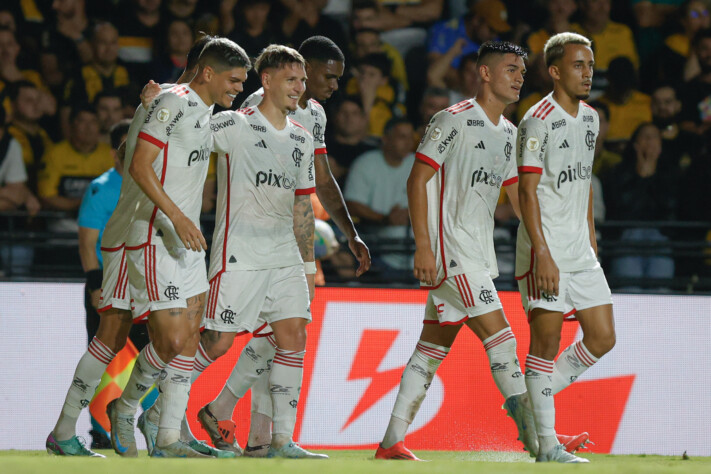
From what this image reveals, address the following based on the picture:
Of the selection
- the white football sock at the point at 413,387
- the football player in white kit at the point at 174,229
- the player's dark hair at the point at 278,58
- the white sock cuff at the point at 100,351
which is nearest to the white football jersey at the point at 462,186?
the white football sock at the point at 413,387

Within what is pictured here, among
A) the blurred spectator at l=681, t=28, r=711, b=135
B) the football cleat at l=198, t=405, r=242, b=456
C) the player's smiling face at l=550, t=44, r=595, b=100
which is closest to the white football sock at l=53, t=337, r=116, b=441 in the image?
the football cleat at l=198, t=405, r=242, b=456

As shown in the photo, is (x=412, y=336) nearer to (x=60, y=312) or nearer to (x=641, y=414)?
(x=641, y=414)

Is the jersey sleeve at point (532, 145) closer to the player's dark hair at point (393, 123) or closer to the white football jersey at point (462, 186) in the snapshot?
the white football jersey at point (462, 186)

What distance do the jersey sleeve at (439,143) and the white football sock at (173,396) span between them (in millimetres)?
1734

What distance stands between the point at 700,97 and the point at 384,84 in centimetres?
309

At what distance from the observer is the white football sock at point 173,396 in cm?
555

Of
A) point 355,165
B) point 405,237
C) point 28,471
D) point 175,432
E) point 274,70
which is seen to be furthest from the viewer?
point 355,165

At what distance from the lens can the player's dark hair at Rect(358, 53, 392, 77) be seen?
407 inches

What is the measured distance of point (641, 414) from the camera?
780 cm

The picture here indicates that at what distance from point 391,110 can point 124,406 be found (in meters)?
5.10

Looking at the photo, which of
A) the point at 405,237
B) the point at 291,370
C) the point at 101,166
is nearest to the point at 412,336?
the point at 405,237

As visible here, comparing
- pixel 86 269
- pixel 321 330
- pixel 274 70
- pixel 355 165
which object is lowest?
pixel 321 330

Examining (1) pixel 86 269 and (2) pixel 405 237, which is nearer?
(1) pixel 86 269

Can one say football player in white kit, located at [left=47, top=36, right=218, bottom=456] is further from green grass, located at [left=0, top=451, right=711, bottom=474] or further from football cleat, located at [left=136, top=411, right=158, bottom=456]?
green grass, located at [left=0, top=451, right=711, bottom=474]
